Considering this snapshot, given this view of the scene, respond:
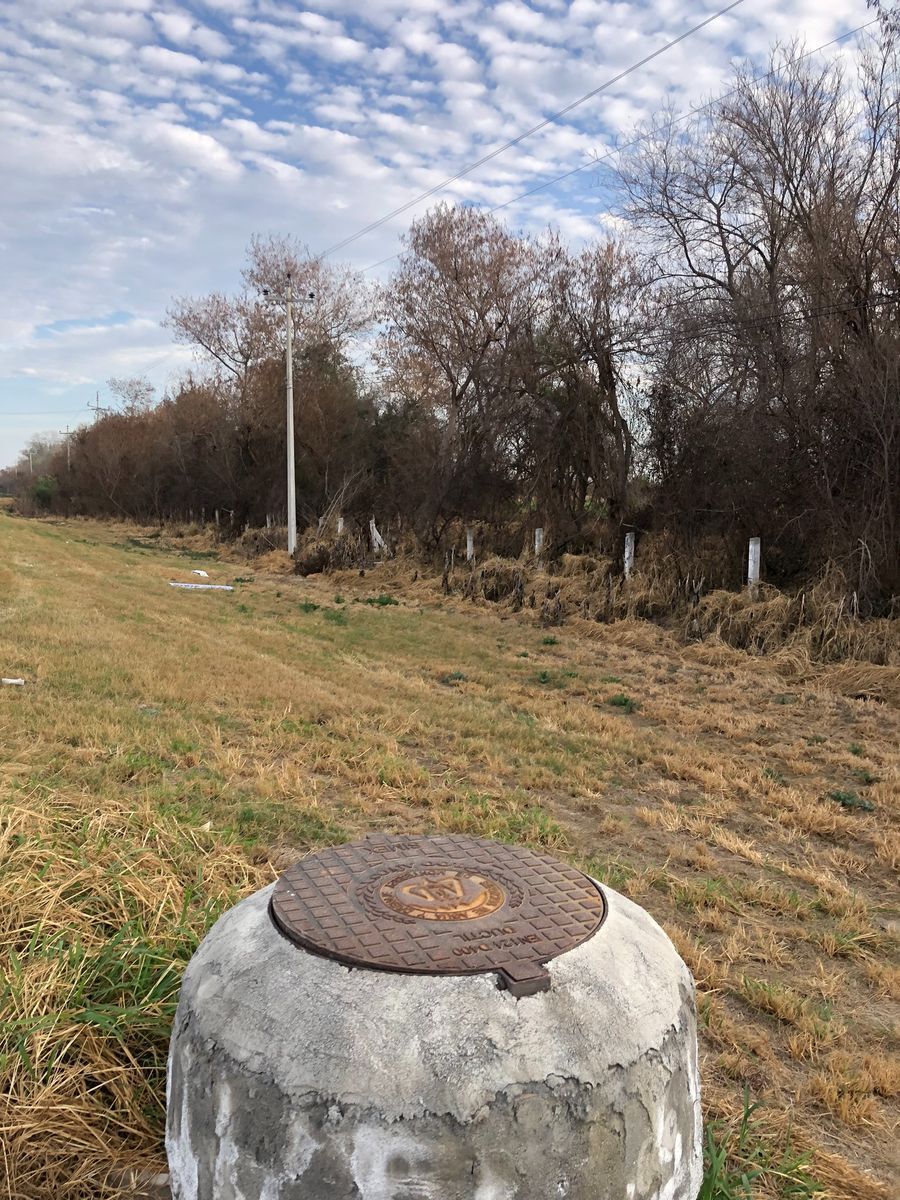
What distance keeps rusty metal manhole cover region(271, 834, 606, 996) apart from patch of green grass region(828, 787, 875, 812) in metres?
3.68

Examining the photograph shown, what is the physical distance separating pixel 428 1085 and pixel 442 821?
120 inches

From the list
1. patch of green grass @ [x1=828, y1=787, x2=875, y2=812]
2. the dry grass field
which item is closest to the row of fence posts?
the dry grass field

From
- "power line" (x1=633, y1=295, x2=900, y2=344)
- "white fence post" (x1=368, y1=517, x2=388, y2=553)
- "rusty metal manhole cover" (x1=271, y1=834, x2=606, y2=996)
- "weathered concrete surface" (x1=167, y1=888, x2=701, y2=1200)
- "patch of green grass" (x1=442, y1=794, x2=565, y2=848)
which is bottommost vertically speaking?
"patch of green grass" (x1=442, y1=794, x2=565, y2=848)

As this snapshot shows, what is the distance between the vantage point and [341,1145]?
175 centimetres

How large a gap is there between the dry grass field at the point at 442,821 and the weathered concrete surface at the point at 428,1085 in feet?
1.75

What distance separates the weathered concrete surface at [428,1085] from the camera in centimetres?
175

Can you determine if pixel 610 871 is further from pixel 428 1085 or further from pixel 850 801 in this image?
pixel 428 1085

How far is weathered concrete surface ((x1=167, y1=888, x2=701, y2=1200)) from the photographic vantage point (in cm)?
175

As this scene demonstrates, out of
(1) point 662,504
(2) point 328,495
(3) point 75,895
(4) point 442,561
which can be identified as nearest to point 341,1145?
(3) point 75,895

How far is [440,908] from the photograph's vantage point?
2369 mm

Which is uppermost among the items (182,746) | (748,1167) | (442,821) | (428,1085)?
(428,1085)

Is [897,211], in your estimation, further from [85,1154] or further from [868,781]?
[85,1154]

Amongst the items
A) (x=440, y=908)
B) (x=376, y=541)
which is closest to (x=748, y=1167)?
(x=440, y=908)

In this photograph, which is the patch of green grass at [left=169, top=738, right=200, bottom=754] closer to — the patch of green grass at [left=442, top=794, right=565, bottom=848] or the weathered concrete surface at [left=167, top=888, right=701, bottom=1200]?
the patch of green grass at [left=442, top=794, right=565, bottom=848]
